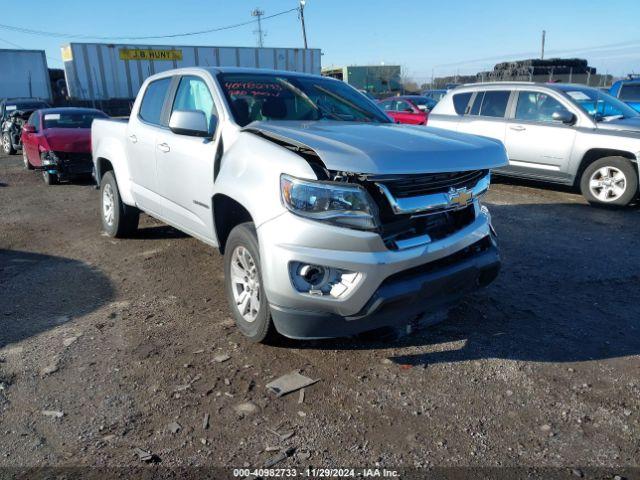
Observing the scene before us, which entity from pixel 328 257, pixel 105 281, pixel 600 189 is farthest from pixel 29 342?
pixel 600 189

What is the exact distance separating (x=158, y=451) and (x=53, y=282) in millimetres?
2977

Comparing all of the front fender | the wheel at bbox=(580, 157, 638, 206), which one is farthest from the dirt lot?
the wheel at bbox=(580, 157, 638, 206)

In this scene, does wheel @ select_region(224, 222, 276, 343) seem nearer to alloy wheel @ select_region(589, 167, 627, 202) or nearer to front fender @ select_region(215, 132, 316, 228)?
front fender @ select_region(215, 132, 316, 228)

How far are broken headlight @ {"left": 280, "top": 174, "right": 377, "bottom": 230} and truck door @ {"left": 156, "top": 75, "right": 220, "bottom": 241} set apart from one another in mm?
1168

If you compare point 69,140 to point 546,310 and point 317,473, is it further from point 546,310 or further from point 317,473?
point 317,473

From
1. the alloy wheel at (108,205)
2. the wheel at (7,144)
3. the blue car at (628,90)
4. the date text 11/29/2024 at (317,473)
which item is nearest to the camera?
the date text 11/29/2024 at (317,473)

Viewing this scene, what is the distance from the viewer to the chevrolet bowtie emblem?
3.20 metres

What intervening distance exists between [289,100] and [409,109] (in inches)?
471

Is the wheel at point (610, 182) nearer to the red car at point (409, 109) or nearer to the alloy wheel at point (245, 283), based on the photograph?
the alloy wheel at point (245, 283)

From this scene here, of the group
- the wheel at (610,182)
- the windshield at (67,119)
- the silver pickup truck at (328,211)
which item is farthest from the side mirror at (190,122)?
the windshield at (67,119)

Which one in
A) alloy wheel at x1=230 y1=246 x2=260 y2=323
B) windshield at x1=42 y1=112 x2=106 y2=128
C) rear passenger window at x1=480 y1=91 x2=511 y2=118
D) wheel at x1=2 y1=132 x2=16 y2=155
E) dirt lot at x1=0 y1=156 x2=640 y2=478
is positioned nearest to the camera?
dirt lot at x1=0 y1=156 x2=640 y2=478

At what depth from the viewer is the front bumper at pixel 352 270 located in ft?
9.46

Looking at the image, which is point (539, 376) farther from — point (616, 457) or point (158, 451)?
point (158, 451)

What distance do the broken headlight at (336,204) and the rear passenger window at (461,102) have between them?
296 inches
